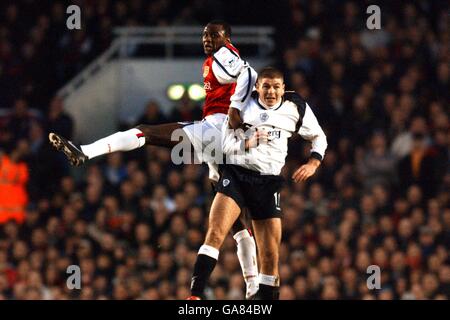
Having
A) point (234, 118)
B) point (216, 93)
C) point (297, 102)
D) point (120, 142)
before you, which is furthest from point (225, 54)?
point (120, 142)

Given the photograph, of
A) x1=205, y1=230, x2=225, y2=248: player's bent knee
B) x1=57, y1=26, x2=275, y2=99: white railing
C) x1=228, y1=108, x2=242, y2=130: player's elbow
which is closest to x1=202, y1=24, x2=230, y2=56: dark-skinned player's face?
x1=228, y1=108, x2=242, y2=130: player's elbow

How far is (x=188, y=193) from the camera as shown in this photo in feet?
52.6

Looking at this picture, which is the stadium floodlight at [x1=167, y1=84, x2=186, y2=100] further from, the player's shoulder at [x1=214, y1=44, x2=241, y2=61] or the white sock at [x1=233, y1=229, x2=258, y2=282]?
the player's shoulder at [x1=214, y1=44, x2=241, y2=61]

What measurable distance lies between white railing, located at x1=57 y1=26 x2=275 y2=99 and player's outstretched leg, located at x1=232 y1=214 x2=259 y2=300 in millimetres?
6892

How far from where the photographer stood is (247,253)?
37.2 feet

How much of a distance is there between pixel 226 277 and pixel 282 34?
15.6 feet

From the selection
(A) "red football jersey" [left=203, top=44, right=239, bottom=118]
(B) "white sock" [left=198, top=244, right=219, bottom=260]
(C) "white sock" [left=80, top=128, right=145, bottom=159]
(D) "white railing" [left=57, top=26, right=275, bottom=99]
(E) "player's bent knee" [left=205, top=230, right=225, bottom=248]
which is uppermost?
(D) "white railing" [left=57, top=26, right=275, bottom=99]

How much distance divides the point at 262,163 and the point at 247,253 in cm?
108

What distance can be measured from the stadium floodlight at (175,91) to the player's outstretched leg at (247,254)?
663 centimetres

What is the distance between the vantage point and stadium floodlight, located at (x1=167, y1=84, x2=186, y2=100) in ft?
58.5

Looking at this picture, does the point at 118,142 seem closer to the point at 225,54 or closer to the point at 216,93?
the point at 216,93

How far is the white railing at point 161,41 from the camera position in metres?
18.1
